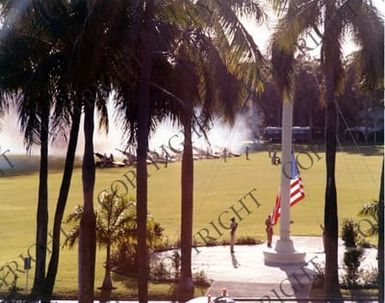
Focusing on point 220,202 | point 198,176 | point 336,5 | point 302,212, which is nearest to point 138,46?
point 336,5

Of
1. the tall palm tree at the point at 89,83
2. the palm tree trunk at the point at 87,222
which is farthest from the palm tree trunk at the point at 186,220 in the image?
the palm tree trunk at the point at 87,222

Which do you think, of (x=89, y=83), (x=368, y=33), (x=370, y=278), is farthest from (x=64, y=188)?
(x=370, y=278)

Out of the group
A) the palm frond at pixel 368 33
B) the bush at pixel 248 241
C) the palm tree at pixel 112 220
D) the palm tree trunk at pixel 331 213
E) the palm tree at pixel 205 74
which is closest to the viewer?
the palm tree at pixel 205 74

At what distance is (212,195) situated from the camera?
5238cm

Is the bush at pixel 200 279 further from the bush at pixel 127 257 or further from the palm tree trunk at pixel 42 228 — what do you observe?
the palm tree trunk at pixel 42 228

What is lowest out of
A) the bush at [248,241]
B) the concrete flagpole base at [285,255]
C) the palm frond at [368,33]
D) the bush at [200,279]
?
the bush at [200,279]

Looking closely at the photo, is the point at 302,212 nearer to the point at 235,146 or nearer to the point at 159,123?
the point at 159,123

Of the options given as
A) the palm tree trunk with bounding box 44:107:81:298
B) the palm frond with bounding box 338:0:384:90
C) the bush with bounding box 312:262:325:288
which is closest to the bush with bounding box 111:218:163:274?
the bush with bounding box 312:262:325:288

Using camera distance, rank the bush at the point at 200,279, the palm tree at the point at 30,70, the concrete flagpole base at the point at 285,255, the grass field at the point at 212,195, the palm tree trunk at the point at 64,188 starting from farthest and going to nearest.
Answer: the grass field at the point at 212,195, the concrete flagpole base at the point at 285,255, the bush at the point at 200,279, the palm tree trunk at the point at 64,188, the palm tree at the point at 30,70

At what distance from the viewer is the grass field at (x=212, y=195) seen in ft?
102

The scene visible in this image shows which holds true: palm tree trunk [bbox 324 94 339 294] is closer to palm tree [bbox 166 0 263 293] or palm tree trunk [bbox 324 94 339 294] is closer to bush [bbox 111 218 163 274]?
palm tree [bbox 166 0 263 293]

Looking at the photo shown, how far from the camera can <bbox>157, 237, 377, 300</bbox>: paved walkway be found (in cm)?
2048

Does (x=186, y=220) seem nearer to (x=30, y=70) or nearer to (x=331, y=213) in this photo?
(x=331, y=213)

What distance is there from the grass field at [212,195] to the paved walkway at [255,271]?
2.50 metres
